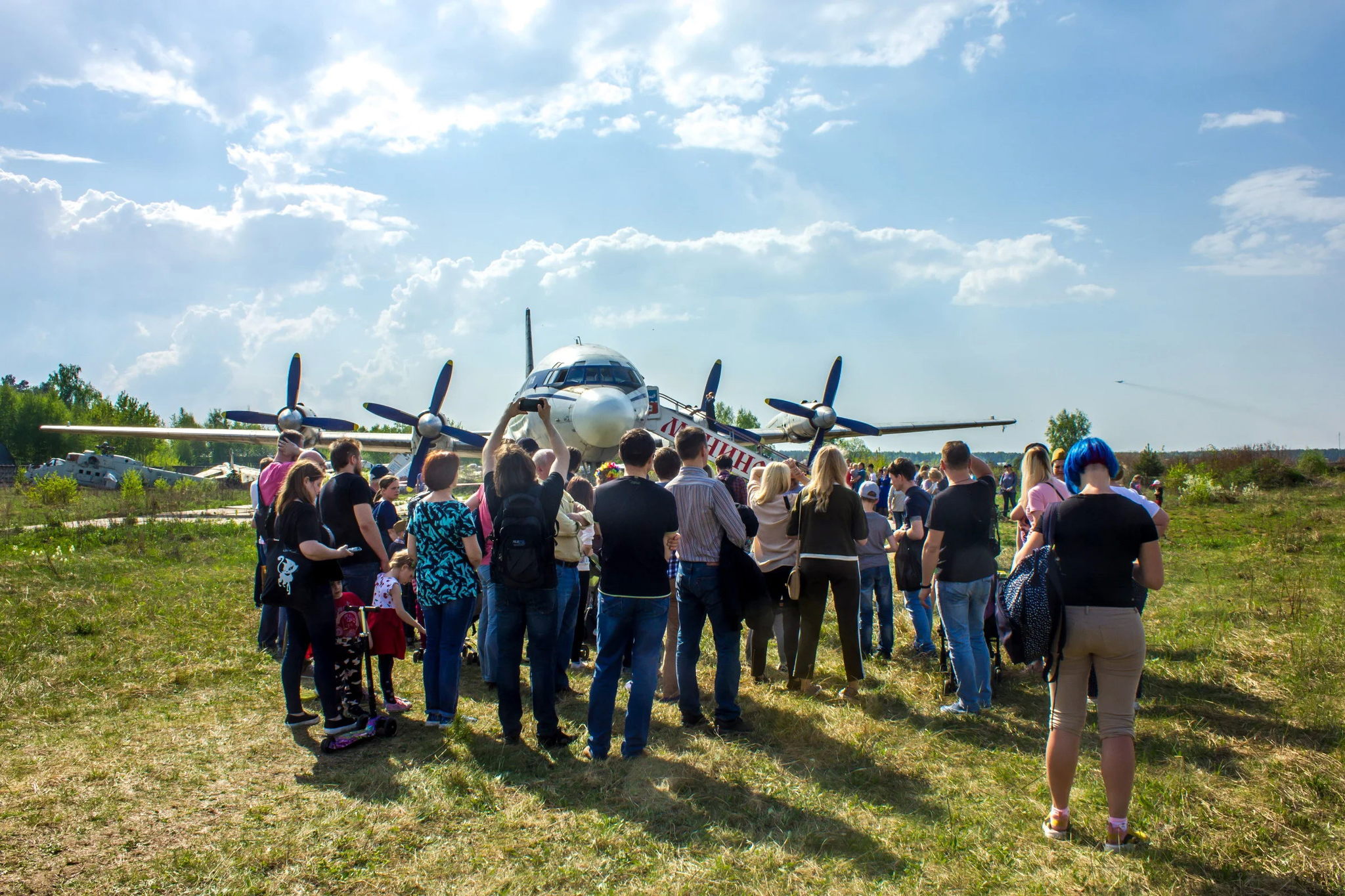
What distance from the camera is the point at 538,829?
12.7 feet

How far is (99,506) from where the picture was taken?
24547mm

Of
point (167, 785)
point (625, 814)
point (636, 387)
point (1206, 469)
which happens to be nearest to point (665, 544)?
point (625, 814)

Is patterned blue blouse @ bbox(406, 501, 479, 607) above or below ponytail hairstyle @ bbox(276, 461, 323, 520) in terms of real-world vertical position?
below

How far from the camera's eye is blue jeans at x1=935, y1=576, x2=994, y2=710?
18.0 ft

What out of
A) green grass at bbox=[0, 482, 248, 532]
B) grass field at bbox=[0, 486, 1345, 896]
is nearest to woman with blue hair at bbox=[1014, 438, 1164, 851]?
grass field at bbox=[0, 486, 1345, 896]

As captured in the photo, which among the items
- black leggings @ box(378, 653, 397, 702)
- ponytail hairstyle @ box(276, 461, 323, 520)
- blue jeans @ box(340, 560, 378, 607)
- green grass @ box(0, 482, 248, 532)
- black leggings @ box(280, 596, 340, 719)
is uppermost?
ponytail hairstyle @ box(276, 461, 323, 520)

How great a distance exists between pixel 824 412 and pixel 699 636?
15.7m

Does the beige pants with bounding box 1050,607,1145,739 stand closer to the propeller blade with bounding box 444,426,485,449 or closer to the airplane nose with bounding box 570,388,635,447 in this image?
the airplane nose with bounding box 570,388,635,447

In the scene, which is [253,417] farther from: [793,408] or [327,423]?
[793,408]

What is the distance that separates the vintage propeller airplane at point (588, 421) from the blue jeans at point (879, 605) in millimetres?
5257

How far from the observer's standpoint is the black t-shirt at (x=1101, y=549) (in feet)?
11.2

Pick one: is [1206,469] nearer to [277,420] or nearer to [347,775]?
[277,420]

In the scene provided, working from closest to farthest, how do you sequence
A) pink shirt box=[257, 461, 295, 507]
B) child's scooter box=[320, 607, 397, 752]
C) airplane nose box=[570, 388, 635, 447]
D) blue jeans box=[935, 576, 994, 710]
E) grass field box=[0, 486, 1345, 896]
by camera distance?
grass field box=[0, 486, 1345, 896], child's scooter box=[320, 607, 397, 752], blue jeans box=[935, 576, 994, 710], pink shirt box=[257, 461, 295, 507], airplane nose box=[570, 388, 635, 447]

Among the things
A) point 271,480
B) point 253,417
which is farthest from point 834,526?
point 253,417
